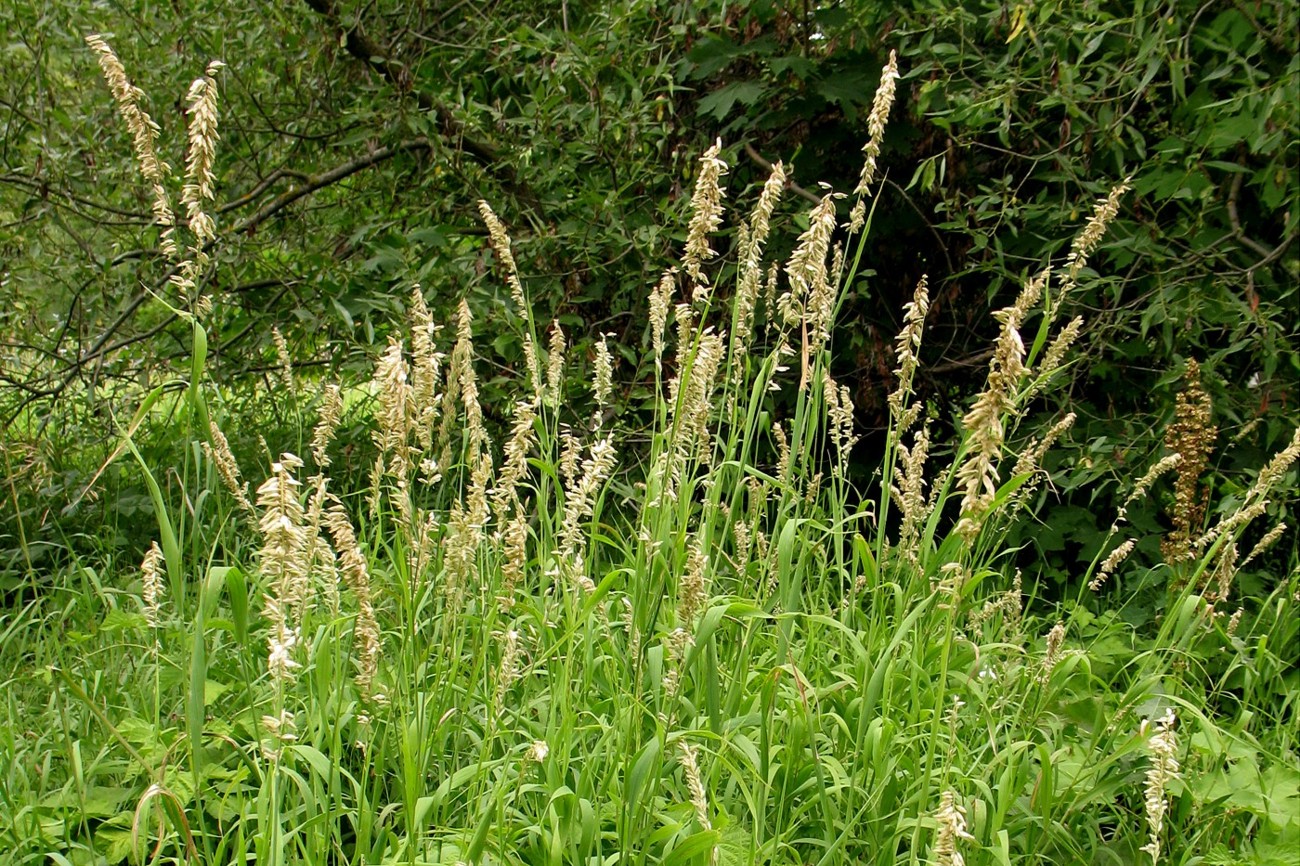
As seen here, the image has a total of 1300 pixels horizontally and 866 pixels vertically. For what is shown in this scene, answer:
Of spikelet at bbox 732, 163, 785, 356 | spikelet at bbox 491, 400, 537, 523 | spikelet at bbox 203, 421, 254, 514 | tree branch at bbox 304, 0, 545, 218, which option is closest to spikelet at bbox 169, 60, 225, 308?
spikelet at bbox 203, 421, 254, 514

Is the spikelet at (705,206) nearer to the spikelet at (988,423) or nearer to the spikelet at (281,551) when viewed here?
the spikelet at (988,423)

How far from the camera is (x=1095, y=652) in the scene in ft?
10.1

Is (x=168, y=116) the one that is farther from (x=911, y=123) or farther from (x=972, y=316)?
(x=972, y=316)

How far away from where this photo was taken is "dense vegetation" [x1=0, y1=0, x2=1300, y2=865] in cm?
201

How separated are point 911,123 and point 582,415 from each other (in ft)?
5.34

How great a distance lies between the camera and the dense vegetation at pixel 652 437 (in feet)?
6.61

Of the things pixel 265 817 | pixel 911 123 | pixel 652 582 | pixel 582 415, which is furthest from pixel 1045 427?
pixel 265 817

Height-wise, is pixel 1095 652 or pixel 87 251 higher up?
pixel 87 251

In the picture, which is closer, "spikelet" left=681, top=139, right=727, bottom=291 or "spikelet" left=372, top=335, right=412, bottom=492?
"spikelet" left=372, top=335, right=412, bottom=492

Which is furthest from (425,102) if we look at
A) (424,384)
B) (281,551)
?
(281,551)

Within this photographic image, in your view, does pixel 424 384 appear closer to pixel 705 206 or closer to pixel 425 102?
pixel 705 206

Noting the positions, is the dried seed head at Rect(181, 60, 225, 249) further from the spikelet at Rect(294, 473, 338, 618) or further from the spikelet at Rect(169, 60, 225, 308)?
the spikelet at Rect(294, 473, 338, 618)

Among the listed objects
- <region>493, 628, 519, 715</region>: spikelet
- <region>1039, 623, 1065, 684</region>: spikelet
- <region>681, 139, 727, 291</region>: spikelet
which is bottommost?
<region>1039, 623, 1065, 684</region>: spikelet

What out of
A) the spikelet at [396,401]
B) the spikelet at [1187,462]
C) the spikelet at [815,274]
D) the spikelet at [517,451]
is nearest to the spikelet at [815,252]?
the spikelet at [815,274]
